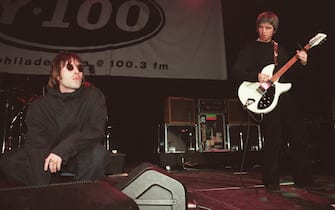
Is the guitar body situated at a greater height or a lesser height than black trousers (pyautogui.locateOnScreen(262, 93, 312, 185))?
greater

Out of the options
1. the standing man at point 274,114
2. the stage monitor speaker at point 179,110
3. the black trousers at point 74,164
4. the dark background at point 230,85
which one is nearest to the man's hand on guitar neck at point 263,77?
the standing man at point 274,114

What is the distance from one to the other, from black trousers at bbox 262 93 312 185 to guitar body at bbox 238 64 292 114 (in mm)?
88

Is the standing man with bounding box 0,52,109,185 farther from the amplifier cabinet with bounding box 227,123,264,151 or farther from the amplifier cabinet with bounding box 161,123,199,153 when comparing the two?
the amplifier cabinet with bounding box 227,123,264,151

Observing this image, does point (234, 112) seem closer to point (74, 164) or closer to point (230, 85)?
point (230, 85)

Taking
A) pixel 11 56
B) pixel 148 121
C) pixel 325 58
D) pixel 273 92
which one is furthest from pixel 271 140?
pixel 148 121

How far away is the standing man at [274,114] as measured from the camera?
2477 millimetres

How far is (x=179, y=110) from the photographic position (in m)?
5.29

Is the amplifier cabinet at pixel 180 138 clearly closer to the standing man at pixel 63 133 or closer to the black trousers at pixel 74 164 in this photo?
the standing man at pixel 63 133

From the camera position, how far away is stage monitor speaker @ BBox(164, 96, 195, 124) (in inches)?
205

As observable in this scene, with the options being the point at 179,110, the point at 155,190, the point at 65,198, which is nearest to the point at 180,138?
the point at 179,110

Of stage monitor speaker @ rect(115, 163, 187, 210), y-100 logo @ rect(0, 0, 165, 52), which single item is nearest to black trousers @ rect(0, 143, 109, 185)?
Answer: stage monitor speaker @ rect(115, 163, 187, 210)

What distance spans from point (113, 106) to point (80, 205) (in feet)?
16.9

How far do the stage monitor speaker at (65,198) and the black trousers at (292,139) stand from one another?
1886 mm

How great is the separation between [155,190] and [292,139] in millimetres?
1900
